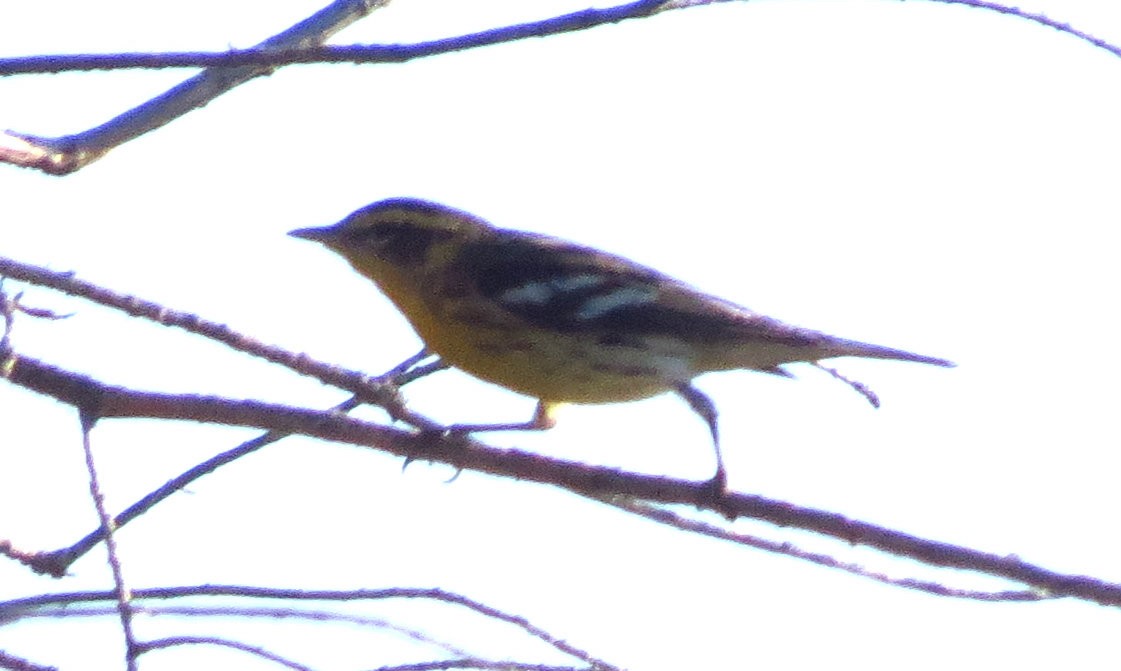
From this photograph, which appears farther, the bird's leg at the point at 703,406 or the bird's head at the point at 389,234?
the bird's head at the point at 389,234

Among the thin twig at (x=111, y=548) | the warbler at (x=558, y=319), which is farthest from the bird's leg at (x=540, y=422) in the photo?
the thin twig at (x=111, y=548)

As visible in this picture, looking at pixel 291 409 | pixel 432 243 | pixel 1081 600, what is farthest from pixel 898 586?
pixel 432 243

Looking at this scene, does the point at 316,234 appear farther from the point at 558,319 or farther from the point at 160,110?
the point at 160,110

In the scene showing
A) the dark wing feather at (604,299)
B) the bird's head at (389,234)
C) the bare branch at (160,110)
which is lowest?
the dark wing feather at (604,299)

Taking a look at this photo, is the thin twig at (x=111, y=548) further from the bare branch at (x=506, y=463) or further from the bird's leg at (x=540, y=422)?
the bird's leg at (x=540, y=422)

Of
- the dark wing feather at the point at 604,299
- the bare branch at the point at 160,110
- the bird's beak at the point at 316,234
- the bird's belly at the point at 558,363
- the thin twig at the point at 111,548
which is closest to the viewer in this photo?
the thin twig at the point at 111,548

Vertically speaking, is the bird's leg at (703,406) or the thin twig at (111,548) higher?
the thin twig at (111,548)

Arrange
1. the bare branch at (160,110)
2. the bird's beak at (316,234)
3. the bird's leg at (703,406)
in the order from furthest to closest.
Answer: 1. the bird's beak at (316,234)
2. the bird's leg at (703,406)
3. the bare branch at (160,110)

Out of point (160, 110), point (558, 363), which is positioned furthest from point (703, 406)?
point (160, 110)

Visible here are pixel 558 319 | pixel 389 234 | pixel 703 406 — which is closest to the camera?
pixel 703 406
